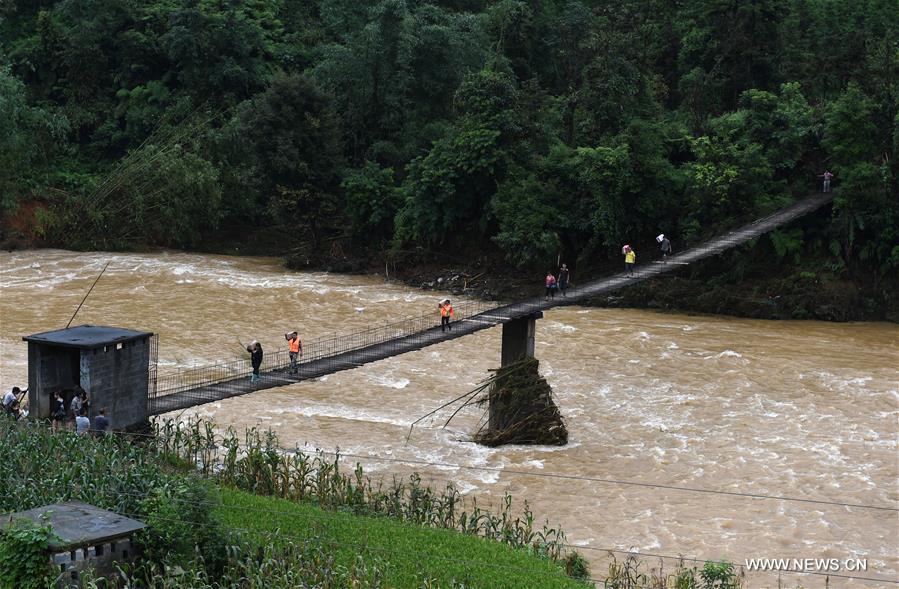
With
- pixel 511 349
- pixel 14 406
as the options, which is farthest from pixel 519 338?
pixel 14 406

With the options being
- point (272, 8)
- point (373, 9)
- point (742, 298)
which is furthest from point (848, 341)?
point (272, 8)

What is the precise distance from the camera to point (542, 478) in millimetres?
20359

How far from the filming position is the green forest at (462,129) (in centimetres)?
3588

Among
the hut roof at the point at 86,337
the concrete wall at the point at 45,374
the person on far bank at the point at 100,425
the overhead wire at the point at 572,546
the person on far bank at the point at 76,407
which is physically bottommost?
the overhead wire at the point at 572,546

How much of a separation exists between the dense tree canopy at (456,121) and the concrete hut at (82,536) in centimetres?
2378

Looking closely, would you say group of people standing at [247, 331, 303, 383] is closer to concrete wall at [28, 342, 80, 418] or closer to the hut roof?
the hut roof

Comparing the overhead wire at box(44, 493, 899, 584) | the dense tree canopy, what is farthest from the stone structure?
the dense tree canopy

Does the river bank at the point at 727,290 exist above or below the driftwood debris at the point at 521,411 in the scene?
above

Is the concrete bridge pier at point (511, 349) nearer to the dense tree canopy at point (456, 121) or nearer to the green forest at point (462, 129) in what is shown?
the dense tree canopy at point (456, 121)

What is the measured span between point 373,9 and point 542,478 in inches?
1103

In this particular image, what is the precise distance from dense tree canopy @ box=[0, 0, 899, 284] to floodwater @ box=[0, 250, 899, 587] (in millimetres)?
4240

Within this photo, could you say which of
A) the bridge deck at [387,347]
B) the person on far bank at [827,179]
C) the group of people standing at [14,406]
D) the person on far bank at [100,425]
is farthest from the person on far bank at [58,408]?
the person on far bank at [827,179]

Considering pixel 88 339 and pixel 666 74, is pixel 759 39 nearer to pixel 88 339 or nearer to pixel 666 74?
pixel 666 74

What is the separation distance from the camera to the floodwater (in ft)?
60.2
